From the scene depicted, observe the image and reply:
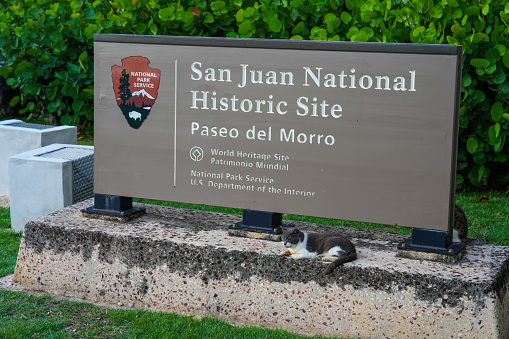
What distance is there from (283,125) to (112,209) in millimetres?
1523

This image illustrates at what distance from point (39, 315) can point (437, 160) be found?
2802 mm

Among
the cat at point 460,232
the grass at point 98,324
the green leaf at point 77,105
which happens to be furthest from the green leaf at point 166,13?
the cat at point 460,232

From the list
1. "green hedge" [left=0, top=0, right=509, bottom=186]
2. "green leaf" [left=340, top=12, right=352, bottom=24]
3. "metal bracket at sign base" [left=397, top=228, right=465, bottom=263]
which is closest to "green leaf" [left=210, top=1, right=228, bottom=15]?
"green hedge" [left=0, top=0, right=509, bottom=186]

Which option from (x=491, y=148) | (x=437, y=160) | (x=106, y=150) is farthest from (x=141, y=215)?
(x=491, y=148)

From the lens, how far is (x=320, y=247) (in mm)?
4855

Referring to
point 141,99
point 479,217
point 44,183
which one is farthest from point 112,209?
point 479,217

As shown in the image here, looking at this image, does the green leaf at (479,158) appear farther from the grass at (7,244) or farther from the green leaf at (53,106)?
the green leaf at (53,106)

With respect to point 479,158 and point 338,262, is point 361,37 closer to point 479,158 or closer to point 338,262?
point 479,158

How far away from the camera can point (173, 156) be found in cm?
529

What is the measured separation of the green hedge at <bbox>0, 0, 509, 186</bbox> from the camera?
7453mm

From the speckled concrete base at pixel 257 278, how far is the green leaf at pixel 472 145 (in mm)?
2646

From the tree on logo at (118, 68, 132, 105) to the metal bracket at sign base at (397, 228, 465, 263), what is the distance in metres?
2.15

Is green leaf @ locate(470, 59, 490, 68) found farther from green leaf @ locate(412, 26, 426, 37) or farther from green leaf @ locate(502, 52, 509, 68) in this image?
green leaf @ locate(412, 26, 426, 37)

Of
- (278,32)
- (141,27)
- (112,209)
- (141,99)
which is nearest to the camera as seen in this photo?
(141,99)
